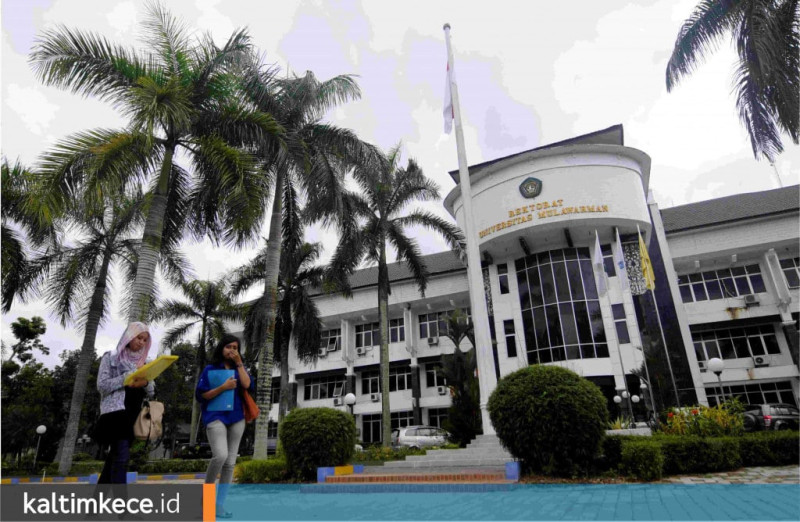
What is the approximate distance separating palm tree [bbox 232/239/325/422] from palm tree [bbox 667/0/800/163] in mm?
15244

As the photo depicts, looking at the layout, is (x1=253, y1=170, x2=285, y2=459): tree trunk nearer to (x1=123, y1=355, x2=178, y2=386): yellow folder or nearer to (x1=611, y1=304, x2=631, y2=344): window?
(x1=123, y1=355, x2=178, y2=386): yellow folder

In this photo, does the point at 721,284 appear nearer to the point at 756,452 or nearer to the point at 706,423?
the point at 706,423

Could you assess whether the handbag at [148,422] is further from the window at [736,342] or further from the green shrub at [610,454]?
the window at [736,342]

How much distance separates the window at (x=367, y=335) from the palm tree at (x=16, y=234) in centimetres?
2034

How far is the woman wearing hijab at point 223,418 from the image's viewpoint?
427 centimetres

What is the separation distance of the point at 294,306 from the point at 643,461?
16007mm

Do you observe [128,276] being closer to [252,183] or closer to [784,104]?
[252,183]

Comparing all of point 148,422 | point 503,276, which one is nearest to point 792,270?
point 503,276

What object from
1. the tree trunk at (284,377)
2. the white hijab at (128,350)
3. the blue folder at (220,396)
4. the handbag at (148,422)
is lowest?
the handbag at (148,422)

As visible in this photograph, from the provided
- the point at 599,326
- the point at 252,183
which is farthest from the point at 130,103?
the point at 599,326

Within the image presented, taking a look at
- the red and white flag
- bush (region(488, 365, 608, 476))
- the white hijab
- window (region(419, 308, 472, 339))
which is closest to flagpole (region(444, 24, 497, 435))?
the red and white flag

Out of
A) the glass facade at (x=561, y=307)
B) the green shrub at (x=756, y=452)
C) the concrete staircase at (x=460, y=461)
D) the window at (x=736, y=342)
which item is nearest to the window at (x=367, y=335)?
the glass facade at (x=561, y=307)

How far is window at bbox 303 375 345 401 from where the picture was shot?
3453cm

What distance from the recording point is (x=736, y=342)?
25688mm
